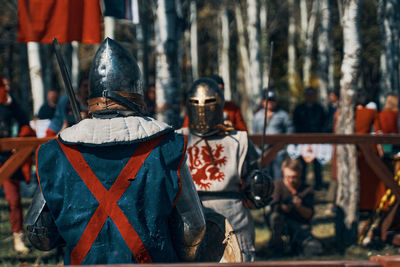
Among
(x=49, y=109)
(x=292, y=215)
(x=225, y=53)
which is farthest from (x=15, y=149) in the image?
(x=225, y=53)

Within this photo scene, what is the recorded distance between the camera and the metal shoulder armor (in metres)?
2.94

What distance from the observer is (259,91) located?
751 inches

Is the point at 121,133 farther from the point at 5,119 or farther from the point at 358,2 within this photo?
the point at 358,2

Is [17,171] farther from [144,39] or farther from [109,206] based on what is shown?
[144,39]

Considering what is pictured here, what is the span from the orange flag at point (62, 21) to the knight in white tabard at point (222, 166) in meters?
2.47

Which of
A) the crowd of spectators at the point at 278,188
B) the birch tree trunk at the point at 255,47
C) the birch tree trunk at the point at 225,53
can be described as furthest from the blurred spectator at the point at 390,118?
the birch tree trunk at the point at 225,53

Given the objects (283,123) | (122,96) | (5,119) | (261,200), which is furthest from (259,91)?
(122,96)

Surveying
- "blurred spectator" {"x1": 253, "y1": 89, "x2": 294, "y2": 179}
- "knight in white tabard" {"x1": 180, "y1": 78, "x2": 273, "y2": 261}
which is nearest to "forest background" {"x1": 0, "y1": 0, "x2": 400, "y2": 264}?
"knight in white tabard" {"x1": 180, "y1": 78, "x2": 273, "y2": 261}

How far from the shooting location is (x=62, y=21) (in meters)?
7.36

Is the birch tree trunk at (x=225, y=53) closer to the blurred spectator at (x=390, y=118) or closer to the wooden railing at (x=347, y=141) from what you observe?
the blurred spectator at (x=390, y=118)

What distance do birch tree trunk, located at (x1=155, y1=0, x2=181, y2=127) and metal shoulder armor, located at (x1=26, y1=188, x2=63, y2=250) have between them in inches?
161

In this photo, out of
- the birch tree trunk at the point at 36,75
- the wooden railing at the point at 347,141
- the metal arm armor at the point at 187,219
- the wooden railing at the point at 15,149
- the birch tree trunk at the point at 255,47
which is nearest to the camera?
the metal arm armor at the point at 187,219

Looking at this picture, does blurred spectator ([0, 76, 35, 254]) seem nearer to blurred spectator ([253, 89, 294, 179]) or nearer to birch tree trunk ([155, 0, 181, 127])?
birch tree trunk ([155, 0, 181, 127])

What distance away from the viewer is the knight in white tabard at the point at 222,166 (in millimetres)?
5109
